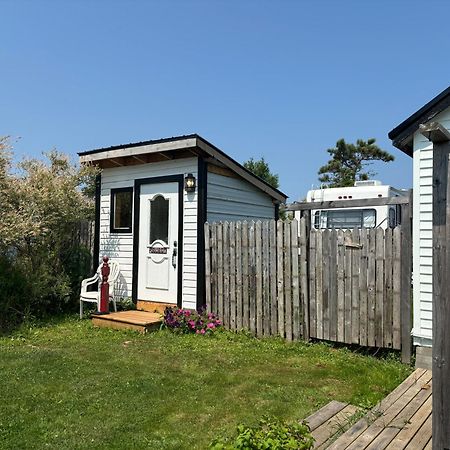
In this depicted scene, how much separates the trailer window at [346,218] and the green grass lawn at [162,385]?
14.1ft

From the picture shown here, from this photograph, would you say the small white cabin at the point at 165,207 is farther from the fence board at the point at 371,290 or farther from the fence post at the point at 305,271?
the fence board at the point at 371,290

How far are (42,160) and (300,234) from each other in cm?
552

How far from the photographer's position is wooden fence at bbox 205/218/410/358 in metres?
5.13

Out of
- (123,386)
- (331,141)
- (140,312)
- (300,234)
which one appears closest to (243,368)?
(123,386)

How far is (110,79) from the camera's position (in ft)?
34.4

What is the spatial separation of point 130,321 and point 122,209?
8.71 feet

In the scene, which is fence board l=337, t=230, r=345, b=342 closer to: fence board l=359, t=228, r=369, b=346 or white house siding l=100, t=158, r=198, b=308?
fence board l=359, t=228, r=369, b=346

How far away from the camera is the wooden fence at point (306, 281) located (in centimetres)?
513

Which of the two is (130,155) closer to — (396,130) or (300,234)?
(300,234)

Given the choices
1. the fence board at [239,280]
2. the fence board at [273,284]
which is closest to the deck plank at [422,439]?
the fence board at [273,284]

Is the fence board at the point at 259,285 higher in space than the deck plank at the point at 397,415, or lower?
higher

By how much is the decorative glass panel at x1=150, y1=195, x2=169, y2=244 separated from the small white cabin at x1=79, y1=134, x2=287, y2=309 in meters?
0.02

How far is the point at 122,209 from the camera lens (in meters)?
8.39

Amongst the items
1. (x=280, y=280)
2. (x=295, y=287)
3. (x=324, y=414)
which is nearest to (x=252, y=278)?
(x=280, y=280)
